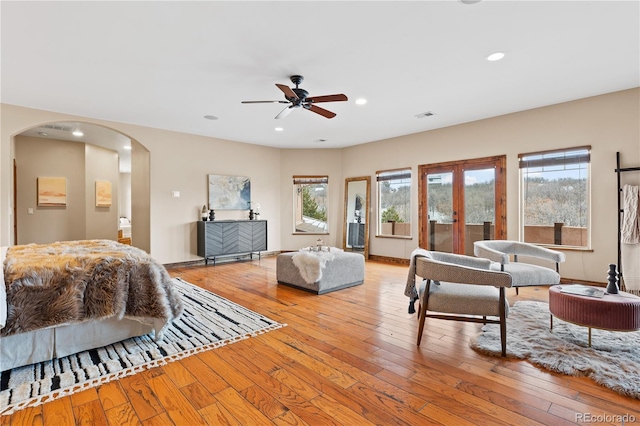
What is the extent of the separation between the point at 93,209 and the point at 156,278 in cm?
658

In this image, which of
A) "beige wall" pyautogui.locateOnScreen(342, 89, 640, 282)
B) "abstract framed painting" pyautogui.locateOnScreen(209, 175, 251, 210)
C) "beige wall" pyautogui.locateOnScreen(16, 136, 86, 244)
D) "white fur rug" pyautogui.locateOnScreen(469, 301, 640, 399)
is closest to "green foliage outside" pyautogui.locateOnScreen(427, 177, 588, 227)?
"beige wall" pyautogui.locateOnScreen(342, 89, 640, 282)

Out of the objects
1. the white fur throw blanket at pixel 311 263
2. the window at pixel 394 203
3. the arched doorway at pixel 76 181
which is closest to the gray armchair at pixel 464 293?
the white fur throw blanket at pixel 311 263

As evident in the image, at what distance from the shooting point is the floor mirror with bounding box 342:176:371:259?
24.5 feet

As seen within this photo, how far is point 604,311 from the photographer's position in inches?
91.6

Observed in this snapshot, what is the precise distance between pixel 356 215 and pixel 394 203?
1.05 meters

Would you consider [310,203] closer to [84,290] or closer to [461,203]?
[461,203]

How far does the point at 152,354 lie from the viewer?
2.44 m

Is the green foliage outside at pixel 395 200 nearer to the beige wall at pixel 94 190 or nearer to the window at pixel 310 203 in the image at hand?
the window at pixel 310 203

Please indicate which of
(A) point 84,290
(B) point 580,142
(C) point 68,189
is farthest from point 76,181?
(B) point 580,142

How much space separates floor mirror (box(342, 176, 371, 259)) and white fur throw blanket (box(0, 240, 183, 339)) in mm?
5319

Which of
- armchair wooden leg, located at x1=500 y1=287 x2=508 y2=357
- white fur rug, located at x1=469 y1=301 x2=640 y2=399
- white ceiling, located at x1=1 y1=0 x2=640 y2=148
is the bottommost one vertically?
white fur rug, located at x1=469 y1=301 x2=640 y2=399

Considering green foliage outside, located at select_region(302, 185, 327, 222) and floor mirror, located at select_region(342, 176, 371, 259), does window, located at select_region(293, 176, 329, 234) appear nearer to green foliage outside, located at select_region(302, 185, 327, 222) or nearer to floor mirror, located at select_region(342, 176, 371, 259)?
green foliage outside, located at select_region(302, 185, 327, 222)

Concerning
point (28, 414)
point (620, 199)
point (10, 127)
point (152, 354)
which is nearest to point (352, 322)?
point (152, 354)

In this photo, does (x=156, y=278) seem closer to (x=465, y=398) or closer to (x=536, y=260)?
(x=465, y=398)
